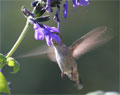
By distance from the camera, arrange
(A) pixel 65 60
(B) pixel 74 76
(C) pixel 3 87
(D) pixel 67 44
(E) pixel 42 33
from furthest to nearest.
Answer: (D) pixel 67 44 < (B) pixel 74 76 < (A) pixel 65 60 < (E) pixel 42 33 < (C) pixel 3 87

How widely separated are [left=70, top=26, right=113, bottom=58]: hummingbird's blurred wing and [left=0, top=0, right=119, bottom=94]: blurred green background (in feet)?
11.0

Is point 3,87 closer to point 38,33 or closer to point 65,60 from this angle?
point 38,33

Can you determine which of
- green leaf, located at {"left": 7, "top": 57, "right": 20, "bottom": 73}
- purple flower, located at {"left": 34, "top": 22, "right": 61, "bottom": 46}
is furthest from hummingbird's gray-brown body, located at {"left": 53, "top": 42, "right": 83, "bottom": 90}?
green leaf, located at {"left": 7, "top": 57, "right": 20, "bottom": 73}

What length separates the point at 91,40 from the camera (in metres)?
2.51

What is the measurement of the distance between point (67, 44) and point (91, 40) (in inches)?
148

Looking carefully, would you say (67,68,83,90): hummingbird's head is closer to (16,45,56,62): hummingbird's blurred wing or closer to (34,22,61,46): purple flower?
(16,45,56,62): hummingbird's blurred wing

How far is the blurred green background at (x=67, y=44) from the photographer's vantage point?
19.9ft

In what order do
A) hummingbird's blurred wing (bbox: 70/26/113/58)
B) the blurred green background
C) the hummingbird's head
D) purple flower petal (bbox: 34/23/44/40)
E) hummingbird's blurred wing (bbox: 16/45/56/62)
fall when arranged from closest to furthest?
purple flower petal (bbox: 34/23/44/40) < hummingbird's blurred wing (bbox: 16/45/56/62) < hummingbird's blurred wing (bbox: 70/26/113/58) < the hummingbird's head < the blurred green background

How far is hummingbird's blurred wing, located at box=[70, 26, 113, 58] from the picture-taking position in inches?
96.6

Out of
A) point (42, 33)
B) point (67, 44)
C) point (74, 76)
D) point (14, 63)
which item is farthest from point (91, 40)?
point (67, 44)

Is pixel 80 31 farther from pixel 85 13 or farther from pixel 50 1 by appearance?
pixel 50 1

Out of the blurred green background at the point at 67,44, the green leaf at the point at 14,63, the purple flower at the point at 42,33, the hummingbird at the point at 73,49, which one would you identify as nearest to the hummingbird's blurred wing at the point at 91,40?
the hummingbird at the point at 73,49

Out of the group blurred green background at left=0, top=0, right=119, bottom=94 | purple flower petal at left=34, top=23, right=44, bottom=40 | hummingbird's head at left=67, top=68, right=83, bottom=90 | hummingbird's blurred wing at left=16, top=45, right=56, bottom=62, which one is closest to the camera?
purple flower petal at left=34, top=23, right=44, bottom=40

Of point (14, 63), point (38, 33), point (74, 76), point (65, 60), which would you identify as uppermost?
point (38, 33)
